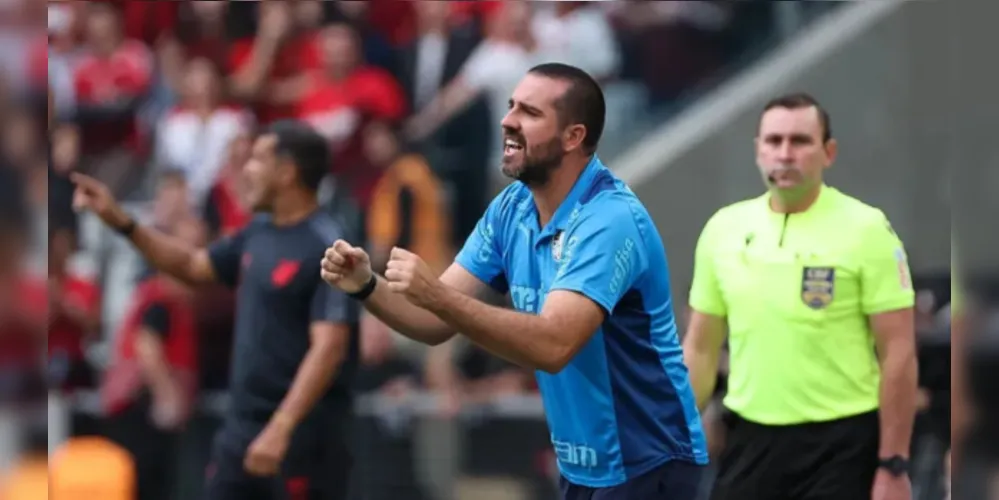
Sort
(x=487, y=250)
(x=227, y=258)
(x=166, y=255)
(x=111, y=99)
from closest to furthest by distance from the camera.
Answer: (x=487, y=250)
(x=166, y=255)
(x=227, y=258)
(x=111, y=99)

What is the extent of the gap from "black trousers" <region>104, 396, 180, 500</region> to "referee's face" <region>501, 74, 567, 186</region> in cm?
525

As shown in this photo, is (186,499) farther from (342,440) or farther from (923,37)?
(923,37)

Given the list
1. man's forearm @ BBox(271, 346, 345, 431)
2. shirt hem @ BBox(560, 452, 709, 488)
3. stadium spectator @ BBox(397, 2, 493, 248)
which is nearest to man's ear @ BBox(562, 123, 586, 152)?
shirt hem @ BBox(560, 452, 709, 488)

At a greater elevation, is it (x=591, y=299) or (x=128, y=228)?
(x=128, y=228)

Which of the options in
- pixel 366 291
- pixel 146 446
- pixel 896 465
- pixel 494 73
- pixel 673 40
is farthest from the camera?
pixel 146 446

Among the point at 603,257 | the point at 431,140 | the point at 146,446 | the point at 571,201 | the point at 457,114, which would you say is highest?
the point at 457,114

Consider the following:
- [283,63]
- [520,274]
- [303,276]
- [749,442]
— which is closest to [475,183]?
[283,63]

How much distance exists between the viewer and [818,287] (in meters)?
5.62

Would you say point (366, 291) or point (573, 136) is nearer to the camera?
point (366, 291)

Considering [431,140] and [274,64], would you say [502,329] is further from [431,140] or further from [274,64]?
[274,64]

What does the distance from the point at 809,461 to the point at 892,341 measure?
0.56 metres

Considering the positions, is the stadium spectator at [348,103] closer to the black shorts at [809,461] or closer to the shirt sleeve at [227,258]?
the shirt sleeve at [227,258]

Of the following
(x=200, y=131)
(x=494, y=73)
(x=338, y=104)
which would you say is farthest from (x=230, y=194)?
(x=494, y=73)

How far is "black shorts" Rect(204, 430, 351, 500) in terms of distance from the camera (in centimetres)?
631
